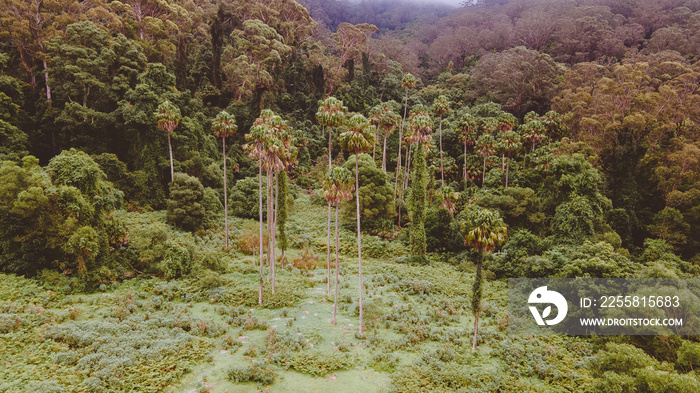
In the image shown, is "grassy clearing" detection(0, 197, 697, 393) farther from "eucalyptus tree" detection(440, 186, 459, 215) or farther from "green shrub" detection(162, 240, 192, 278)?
"eucalyptus tree" detection(440, 186, 459, 215)

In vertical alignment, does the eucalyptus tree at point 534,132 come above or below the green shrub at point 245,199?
above

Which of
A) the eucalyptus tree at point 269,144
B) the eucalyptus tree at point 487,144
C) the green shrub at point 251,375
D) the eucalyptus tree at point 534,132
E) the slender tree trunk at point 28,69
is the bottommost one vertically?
the green shrub at point 251,375

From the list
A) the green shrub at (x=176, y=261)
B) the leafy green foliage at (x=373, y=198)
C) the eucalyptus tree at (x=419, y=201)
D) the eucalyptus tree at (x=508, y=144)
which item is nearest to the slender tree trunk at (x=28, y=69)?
the green shrub at (x=176, y=261)

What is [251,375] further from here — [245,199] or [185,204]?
[245,199]

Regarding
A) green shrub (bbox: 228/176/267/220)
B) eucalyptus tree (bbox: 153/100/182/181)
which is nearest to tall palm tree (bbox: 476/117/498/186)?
green shrub (bbox: 228/176/267/220)

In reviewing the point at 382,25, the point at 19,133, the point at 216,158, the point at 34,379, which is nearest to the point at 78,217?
the point at 34,379

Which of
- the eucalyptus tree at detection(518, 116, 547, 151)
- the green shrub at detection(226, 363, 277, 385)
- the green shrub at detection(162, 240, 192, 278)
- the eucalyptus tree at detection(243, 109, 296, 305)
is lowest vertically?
the green shrub at detection(226, 363, 277, 385)

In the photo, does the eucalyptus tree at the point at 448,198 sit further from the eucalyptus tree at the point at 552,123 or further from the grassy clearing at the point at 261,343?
the eucalyptus tree at the point at 552,123

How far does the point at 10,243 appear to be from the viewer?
2119 centimetres

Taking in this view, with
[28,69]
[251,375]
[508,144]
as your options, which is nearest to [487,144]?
[508,144]

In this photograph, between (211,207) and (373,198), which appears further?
(373,198)

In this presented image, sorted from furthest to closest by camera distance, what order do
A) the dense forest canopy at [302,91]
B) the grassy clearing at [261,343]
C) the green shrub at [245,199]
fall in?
the green shrub at [245,199]
the dense forest canopy at [302,91]
the grassy clearing at [261,343]

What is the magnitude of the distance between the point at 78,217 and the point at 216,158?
81.8ft

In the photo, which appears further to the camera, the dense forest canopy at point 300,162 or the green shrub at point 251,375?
the dense forest canopy at point 300,162
